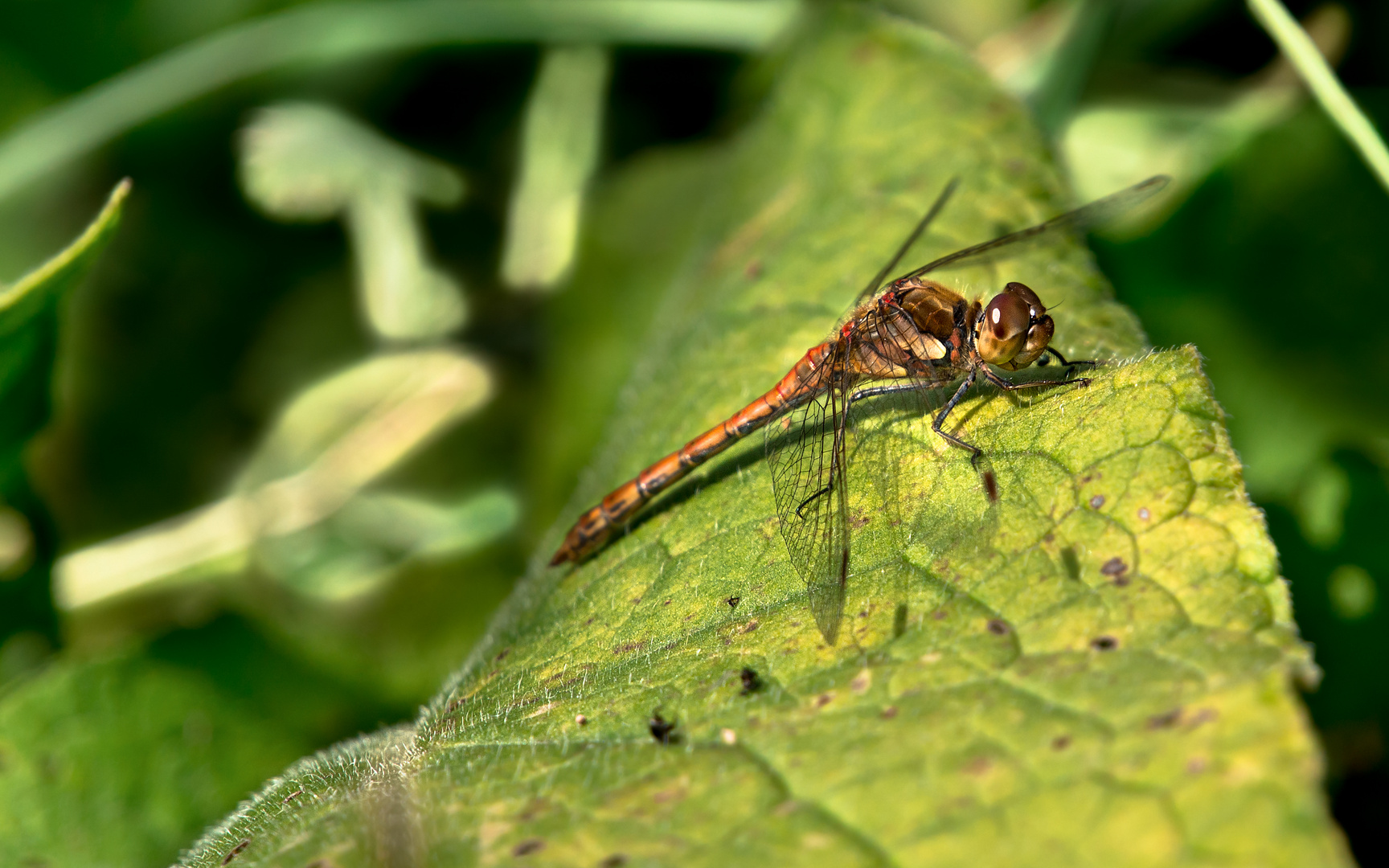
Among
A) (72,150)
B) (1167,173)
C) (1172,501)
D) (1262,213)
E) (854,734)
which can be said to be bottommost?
(854,734)

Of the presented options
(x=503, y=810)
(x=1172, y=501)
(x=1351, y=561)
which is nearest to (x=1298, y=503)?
(x=1351, y=561)

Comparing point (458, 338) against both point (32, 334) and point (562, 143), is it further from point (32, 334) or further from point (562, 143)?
point (32, 334)

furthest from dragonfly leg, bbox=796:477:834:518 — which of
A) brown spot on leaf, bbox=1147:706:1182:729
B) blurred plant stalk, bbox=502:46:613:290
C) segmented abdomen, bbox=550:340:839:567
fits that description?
blurred plant stalk, bbox=502:46:613:290

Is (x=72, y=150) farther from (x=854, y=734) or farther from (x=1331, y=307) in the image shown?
(x=1331, y=307)

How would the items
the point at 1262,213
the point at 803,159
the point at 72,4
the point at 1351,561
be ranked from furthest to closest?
the point at 72,4, the point at 1262,213, the point at 803,159, the point at 1351,561

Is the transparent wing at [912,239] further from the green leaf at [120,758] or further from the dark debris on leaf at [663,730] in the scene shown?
the green leaf at [120,758]

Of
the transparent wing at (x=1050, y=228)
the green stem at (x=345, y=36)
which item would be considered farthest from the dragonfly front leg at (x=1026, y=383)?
the green stem at (x=345, y=36)
